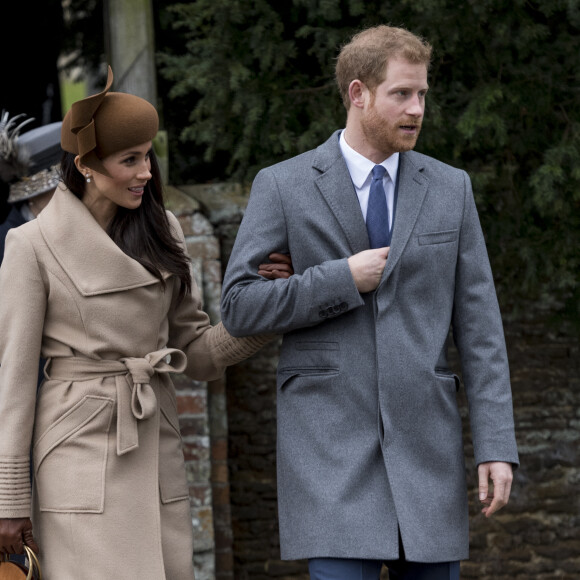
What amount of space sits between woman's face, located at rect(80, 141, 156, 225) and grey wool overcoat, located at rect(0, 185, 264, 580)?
0.21 ft

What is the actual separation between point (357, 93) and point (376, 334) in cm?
66

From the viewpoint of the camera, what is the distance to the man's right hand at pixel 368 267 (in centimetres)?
276

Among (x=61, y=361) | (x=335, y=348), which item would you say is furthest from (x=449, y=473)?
(x=61, y=361)

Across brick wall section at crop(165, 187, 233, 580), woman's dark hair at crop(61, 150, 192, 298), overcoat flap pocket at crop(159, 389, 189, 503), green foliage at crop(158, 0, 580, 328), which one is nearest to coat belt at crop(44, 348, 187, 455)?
overcoat flap pocket at crop(159, 389, 189, 503)

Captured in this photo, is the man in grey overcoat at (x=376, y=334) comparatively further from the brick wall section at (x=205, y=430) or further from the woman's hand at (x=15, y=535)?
the brick wall section at (x=205, y=430)

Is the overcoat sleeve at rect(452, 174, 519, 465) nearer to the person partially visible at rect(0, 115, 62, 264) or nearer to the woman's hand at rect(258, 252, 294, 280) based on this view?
the woman's hand at rect(258, 252, 294, 280)

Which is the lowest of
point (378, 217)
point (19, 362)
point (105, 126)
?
point (19, 362)

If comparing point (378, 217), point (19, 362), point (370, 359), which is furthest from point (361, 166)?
point (19, 362)

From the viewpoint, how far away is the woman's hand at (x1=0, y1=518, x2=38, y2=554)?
8.88 ft

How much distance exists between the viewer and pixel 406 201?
9.47ft

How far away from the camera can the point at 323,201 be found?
288 centimetres

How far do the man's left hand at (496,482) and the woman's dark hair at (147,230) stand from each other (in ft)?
3.27

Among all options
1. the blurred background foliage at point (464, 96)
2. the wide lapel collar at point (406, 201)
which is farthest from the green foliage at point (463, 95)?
the wide lapel collar at point (406, 201)

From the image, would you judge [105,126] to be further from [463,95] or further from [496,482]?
[463,95]
